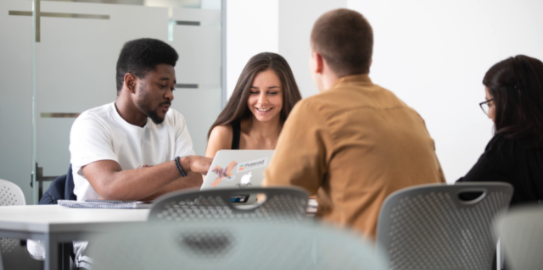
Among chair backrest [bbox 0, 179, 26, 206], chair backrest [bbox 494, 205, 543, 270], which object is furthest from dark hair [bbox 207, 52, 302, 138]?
chair backrest [bbox 494, 205, 543, 270]

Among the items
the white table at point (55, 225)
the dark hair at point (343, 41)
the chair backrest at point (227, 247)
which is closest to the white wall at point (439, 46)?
the dark hair at point (343, 41)

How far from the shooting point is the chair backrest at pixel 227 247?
57 centimetres

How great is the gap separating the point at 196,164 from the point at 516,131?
3.85ft

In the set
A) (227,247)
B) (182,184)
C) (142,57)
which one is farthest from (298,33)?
(227,247)

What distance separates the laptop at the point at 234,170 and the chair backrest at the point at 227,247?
1.01 meters

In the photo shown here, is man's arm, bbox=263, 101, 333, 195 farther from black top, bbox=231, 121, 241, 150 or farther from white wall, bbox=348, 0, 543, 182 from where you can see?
white wall, bbox=348, 0, 543, 182

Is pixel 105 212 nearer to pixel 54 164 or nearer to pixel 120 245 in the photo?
pixel 120 245

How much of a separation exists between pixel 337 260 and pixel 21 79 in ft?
12.7

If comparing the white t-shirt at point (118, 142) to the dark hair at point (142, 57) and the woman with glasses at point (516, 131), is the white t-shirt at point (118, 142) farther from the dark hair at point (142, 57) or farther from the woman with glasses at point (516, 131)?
the woman with glasses at point (516, 131)

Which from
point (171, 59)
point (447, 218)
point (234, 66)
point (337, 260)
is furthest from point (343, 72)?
point (234, 66)

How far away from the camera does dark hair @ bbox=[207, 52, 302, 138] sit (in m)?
2.42

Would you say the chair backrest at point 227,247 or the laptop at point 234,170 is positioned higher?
the chair backrest at point 227,247

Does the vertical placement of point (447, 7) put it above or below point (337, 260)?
above

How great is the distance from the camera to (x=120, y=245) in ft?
1.90
